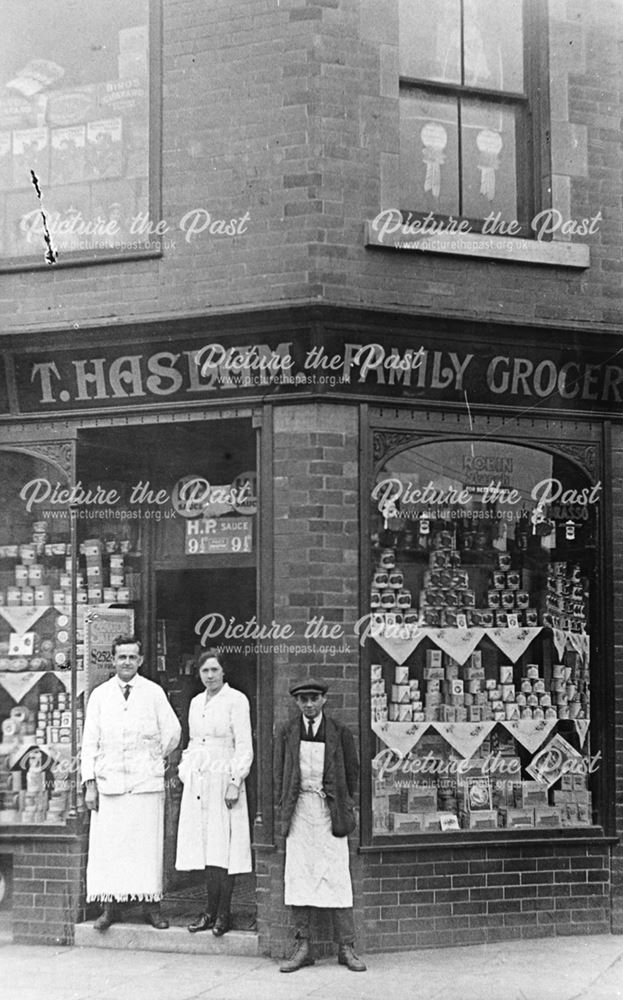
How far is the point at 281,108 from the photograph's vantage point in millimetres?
8234

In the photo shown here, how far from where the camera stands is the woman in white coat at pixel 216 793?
809 centimetres

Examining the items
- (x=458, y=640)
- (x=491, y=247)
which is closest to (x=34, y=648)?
(x=458, y=640)

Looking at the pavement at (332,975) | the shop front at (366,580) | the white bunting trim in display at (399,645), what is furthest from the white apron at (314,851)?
the white bunting trim in display at (399,645)

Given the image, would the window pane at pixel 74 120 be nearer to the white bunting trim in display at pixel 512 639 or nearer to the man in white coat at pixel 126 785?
the man in white coat at pixel 126 785

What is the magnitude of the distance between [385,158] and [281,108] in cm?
82

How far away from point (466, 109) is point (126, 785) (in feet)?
18.6

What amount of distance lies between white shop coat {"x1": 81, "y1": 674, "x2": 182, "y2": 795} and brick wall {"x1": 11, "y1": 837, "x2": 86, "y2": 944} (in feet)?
1.86

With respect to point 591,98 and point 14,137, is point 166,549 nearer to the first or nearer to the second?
point 14,137

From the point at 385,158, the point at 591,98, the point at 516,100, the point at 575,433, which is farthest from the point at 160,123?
the point at 575,433

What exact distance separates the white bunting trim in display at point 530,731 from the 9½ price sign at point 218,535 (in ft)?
7.86

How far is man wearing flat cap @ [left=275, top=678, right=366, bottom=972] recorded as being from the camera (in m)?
7.57

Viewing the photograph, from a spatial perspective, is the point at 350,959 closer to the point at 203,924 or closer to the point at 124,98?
the point at 203,924

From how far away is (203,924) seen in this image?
8.10 m

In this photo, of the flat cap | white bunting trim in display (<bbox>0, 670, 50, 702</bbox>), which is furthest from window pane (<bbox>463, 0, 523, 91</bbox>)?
white bunting trim in display (<bbox>0, 670, 50, 702</bbox>)
